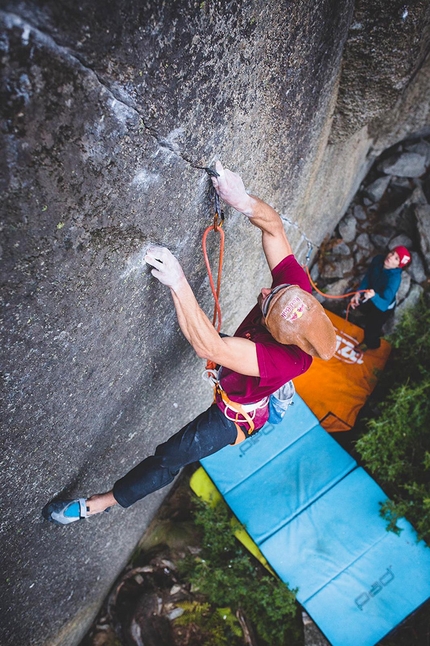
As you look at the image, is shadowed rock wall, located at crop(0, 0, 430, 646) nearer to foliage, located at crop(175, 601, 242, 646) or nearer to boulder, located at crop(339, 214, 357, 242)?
foliage, located at crop(175, 601, 242, 646)

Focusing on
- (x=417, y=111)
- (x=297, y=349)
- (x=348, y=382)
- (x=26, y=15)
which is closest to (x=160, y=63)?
(x=26, y=15)

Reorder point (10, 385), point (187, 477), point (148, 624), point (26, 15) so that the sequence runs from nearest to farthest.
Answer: point (26, 15) → point (10, 385) → point (148, 624) → point (187, 477)

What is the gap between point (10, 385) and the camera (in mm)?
1404

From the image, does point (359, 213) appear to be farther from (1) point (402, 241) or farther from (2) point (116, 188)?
(2) point (116, 188)

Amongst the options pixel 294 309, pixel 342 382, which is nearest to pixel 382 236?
pixel 342 382

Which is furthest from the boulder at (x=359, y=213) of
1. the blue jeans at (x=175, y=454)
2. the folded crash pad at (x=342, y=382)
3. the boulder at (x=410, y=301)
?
the blue jeans at (x=175, y=454)

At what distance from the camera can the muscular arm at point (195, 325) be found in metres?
1.68

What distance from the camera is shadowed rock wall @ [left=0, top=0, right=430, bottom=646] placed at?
3.61ft

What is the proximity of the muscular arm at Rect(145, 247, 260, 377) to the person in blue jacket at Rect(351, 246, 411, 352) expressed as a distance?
2.97m

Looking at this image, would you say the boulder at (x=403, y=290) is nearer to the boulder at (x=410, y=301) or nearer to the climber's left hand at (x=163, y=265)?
the boulder at (x=410, y=301)

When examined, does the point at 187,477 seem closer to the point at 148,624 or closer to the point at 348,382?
the point at 148,624

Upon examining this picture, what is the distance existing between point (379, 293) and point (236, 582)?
304cm

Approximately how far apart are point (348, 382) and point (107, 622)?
314 centimetres

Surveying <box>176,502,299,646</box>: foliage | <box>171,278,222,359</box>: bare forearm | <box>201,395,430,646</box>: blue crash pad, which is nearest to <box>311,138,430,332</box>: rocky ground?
<box>201,395,430,646</box>: blue crash pad
